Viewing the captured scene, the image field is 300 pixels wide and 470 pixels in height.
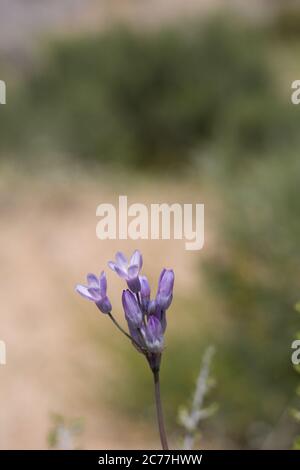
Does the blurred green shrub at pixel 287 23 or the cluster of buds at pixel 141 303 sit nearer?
the cluster of buds at pixel 141 303

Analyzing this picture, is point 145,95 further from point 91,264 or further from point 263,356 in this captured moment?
point 263,356

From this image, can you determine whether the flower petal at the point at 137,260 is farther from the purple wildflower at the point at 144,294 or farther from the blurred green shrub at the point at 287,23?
the blurred green shrub at the point at 287,23

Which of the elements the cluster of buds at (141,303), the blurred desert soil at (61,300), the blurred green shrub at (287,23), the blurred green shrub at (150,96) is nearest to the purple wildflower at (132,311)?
the cluster of buds at (141,303)

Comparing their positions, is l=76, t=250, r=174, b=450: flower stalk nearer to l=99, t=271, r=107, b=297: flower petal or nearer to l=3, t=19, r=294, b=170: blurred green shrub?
l=99, t=271, r=107, b=297: flower petal

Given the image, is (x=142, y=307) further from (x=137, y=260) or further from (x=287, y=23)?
(x=287, y=23)

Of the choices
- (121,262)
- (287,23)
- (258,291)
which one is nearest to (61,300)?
(258,291)
